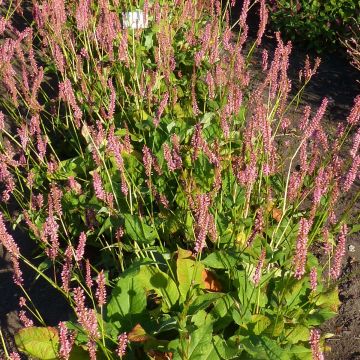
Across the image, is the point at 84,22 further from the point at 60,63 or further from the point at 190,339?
the point at 190,339

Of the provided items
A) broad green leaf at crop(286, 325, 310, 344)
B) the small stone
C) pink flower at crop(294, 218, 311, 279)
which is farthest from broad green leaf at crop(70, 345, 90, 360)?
the small stone

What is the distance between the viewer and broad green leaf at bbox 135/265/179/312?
2.16 meters

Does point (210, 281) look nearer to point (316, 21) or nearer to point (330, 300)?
point (330, 300)

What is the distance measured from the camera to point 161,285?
2186 mm

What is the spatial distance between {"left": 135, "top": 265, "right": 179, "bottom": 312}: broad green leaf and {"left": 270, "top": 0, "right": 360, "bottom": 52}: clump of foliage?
10.5 feet

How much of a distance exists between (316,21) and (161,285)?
3482 millimetres

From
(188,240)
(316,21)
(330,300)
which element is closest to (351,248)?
(330,300)

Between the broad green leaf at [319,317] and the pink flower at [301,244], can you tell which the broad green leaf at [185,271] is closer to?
the broad green leaf at [319,317]

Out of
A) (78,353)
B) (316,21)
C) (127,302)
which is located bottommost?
(78,353)

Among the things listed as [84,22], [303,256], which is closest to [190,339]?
[303,256]

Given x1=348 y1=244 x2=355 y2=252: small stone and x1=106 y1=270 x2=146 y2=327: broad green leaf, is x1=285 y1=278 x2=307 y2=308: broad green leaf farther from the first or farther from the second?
A: x1=348 y1=244 x2=355 y2=252: small stone

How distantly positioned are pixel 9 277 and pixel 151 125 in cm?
111

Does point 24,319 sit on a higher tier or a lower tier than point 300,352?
higher

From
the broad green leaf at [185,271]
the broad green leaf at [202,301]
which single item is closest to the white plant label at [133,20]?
the broad green leaf at [185,271]
